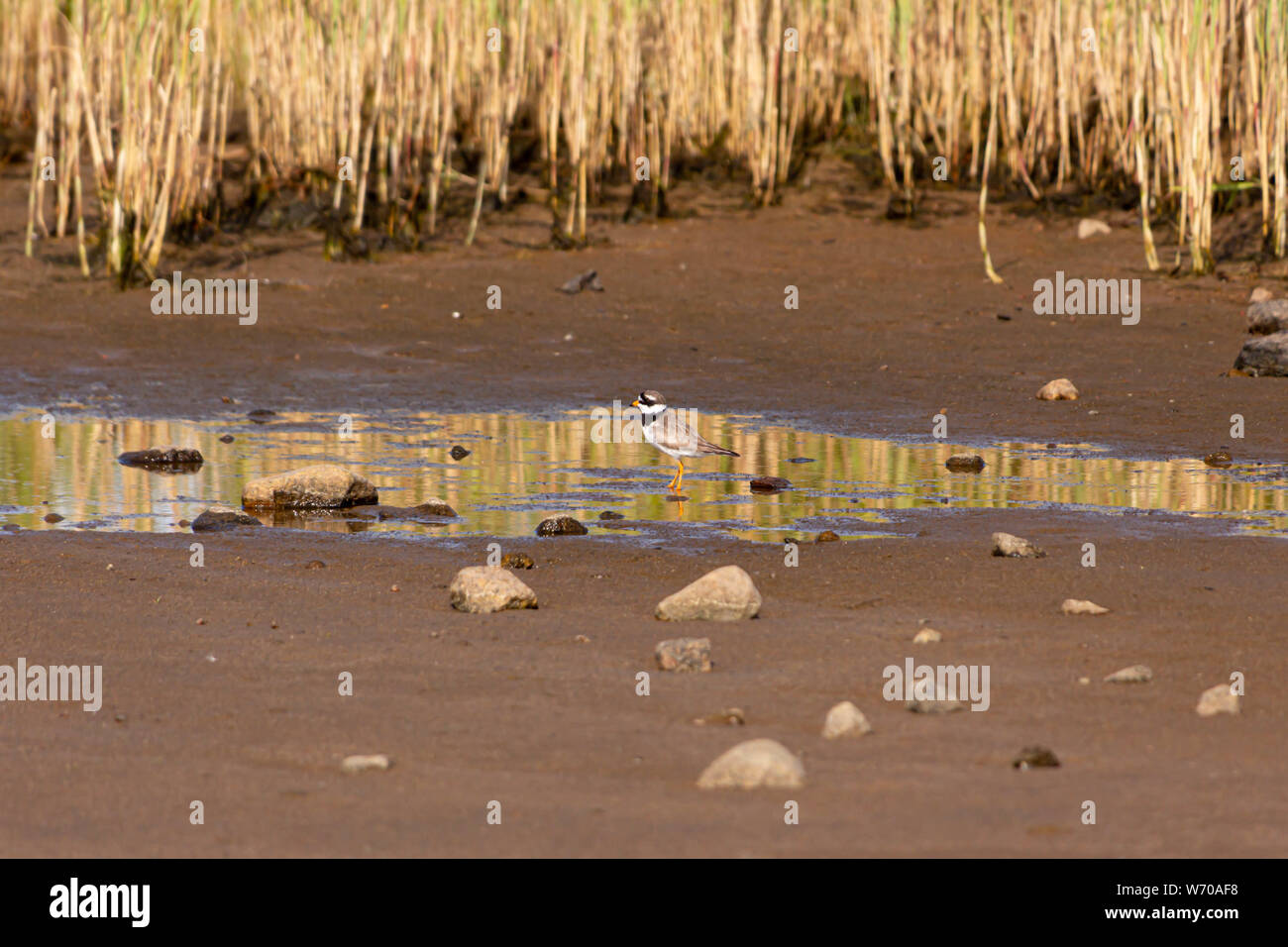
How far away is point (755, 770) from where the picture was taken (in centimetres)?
338

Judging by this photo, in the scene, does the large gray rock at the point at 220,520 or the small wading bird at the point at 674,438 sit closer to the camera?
the large gray rock at the point at 220,520

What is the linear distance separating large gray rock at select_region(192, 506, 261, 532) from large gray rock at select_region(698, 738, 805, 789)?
11.0ft

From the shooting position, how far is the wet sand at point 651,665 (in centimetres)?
323

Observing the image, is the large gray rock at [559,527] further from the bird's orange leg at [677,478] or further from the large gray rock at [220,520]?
the bird's orange leg at [677,478]

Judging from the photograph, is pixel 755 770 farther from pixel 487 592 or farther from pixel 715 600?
pixel 487 592

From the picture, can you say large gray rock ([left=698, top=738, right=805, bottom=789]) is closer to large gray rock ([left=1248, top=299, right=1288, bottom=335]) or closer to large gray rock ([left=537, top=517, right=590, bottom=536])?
large gray rock ([left=537, top=517, right=590, bottom=536])

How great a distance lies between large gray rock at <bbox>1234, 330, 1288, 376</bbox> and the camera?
372 inches

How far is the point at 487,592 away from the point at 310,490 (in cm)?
204

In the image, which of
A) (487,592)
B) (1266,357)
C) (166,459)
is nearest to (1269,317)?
(1266,357)

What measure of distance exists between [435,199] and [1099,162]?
520cm

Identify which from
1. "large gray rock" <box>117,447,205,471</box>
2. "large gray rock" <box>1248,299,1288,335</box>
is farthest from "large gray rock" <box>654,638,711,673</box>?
"large gray rock" <box>1248,299,1288,335</box>

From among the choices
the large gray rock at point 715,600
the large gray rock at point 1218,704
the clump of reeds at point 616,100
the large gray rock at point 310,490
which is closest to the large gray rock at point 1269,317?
the clump of reeds at point 616,100

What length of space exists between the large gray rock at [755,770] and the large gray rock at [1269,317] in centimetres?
764

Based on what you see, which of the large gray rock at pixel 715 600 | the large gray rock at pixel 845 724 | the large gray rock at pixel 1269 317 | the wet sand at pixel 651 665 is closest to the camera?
the wet sand at pixel 651 665
